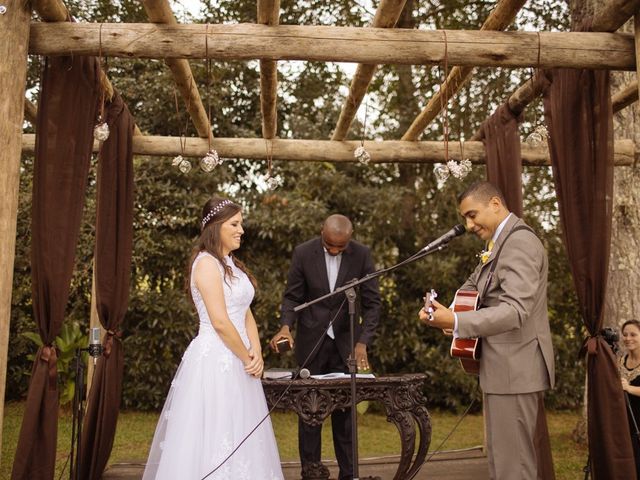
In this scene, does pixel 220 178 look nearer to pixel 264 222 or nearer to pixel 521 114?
pixel 264 222

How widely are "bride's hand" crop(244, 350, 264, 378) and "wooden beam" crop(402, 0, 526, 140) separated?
81.9 inches

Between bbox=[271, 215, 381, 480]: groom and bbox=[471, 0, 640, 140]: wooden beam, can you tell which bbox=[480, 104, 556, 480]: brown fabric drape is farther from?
bbox=[271, 215, 381, 480]: groom

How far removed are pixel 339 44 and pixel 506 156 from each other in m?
2.05

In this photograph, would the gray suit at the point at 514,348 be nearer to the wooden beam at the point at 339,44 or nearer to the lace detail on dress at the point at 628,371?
the wooden beam at the point at 339,44

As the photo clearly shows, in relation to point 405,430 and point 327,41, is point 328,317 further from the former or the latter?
point 327,41

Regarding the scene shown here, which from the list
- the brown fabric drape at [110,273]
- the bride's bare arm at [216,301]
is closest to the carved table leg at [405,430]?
the bride's bare arm at [216,301]

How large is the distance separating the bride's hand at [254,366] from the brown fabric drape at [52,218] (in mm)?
1155

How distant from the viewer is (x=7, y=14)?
147 inches

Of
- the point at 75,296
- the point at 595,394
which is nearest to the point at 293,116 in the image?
the point at 75,296

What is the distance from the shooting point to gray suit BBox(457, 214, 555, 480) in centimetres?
321

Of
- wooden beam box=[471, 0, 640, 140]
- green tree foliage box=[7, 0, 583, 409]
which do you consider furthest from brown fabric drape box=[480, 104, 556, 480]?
green tree foliage box=[7, 0, 583, 409]

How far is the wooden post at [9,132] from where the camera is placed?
366 cm

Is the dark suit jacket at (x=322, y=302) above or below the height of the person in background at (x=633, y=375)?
above

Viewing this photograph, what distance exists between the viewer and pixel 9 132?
3699 millimetres
